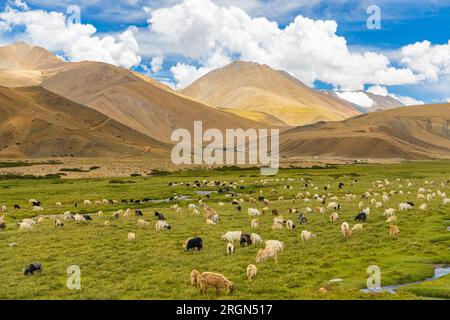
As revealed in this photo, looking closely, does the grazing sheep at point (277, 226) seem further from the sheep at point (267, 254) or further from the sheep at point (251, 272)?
the sheep at point (251, 272)

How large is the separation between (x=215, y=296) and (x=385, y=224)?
791 inches

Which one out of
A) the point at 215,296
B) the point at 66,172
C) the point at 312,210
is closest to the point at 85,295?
the point at 215,296

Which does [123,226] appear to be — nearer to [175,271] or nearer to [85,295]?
[175,271]

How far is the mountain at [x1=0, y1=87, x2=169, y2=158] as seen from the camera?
15362 centimetres

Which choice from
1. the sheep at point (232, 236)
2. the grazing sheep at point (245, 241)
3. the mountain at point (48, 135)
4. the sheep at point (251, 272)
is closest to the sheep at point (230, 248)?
the grazing sheep at point (245, 241)

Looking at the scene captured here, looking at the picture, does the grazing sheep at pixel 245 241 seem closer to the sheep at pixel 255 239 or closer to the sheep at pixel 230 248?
the sheep at pixel 255 239

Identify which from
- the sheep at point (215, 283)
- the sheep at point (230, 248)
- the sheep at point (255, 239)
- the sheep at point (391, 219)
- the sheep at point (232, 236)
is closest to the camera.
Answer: the sheep at point (215, 283)

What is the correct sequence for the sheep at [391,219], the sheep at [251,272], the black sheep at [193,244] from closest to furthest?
the sheep at [251,272], the black sheep at [193,244], the sheep at [391,219]

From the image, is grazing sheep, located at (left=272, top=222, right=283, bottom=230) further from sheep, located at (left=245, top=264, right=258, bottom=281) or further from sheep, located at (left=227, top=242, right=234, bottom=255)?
sheep, located at (left=245, top=264, right=258, bottom=281)

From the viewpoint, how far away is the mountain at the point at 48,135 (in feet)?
504

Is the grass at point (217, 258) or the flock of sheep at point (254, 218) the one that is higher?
the flock of sheep at point (254, 218)

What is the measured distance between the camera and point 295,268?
868 inches

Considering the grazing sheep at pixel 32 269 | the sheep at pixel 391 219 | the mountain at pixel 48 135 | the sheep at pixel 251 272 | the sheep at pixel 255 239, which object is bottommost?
the grazing sheep at pixel 32 269

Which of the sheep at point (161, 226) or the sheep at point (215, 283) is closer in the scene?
the sheep at point (215, 283)
